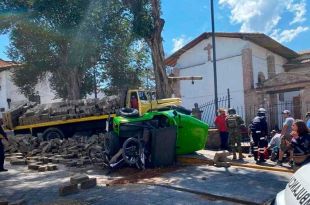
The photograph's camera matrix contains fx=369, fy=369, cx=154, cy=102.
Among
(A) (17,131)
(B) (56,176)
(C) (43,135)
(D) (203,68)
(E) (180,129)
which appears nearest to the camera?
(B) (56,176)

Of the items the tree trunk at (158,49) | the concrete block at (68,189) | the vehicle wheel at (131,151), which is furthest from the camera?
the tree trunk at (158,49)

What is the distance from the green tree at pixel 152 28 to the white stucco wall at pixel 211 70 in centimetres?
989

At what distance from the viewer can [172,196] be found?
6.32m

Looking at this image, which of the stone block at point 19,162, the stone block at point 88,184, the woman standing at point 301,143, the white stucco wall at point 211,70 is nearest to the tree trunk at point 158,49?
the stone block at point 19,162

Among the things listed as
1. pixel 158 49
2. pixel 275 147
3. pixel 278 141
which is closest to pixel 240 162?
pixel 275 147

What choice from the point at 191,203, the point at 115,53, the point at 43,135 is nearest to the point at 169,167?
the point at 191,203

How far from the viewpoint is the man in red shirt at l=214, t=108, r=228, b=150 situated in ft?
39.1

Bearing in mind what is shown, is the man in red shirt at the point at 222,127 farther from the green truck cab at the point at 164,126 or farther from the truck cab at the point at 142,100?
the truck cab at the point at 142,100

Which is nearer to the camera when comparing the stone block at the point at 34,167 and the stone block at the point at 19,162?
the stone block at the point at 34,167

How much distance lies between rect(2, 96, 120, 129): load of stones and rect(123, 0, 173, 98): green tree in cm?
337

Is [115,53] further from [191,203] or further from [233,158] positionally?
[191,203]

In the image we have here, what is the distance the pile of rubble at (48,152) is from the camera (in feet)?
35.0

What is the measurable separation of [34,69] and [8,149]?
8.78m

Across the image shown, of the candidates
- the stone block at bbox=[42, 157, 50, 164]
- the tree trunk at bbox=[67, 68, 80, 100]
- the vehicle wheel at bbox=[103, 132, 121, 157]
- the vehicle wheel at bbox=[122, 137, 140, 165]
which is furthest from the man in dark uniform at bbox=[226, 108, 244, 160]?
the tree trunk at bbox=[67, 68, 80, 100]
